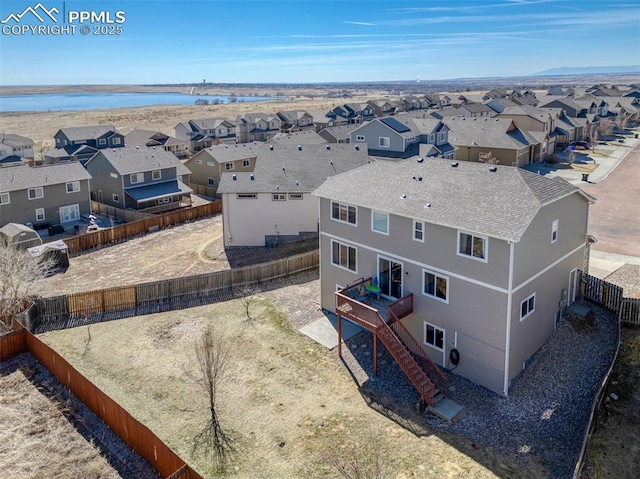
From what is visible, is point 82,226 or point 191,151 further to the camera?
point 191,151

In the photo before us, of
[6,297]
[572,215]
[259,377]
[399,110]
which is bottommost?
[259,377]

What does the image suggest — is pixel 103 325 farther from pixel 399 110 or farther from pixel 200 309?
pixel 399 110

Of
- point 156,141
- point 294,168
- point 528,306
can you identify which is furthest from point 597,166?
point 156,141

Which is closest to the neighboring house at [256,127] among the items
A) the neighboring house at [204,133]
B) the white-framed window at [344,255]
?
the neighboring house at [204,133]

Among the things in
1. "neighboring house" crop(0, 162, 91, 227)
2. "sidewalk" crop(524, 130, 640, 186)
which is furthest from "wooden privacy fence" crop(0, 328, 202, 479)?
"sidewalk" crop(524, 130, 640, 186)

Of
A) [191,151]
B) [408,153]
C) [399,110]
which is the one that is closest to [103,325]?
[408,153]

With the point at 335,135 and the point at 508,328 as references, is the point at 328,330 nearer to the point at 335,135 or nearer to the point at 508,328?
the point at 508,328

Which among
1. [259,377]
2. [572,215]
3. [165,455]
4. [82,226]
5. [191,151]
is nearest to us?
[165,455]

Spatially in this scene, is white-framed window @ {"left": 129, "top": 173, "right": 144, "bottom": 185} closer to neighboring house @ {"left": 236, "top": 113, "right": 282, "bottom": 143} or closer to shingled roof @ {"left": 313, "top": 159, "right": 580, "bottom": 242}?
shingled roof @ {"left": 313, "top": 159, "right": 580, "bottom": 242}
